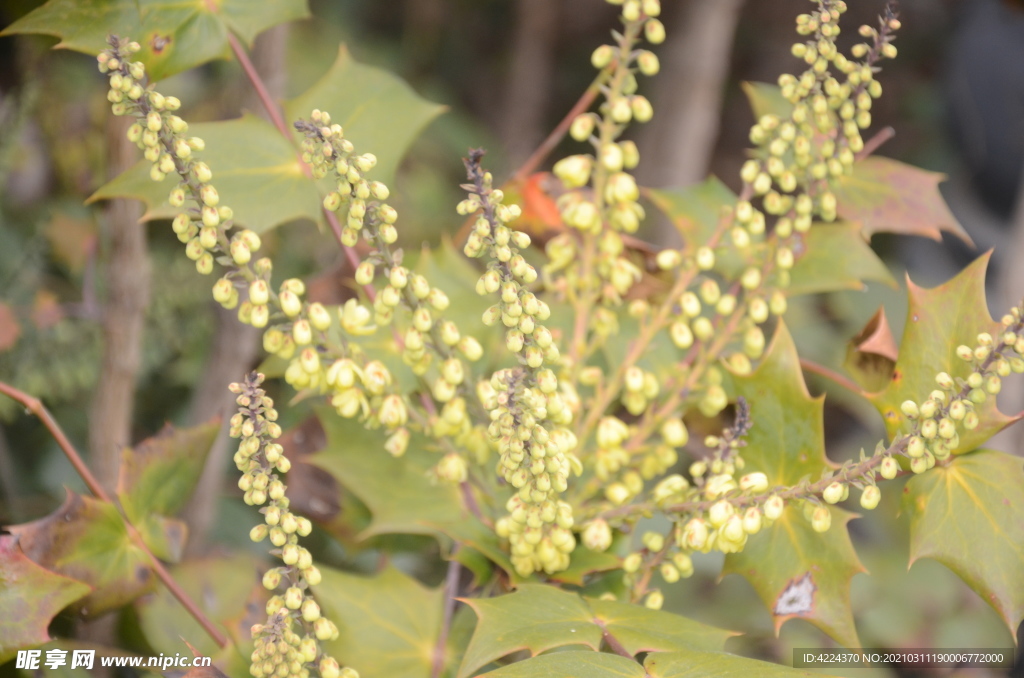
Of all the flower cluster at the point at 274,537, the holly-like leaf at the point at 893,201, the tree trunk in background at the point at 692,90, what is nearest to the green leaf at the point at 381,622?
the flower cluster at the point at 274,537

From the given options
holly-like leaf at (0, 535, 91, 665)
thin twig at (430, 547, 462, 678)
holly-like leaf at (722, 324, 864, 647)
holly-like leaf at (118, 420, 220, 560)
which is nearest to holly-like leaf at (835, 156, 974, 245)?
holly-like leaf at (722, 324, 864, 647)

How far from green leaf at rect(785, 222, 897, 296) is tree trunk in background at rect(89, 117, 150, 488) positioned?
807 millimetres

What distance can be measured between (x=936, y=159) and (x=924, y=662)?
1704 mm

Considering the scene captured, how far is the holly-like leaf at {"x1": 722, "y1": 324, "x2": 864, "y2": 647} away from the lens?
2.35 feet

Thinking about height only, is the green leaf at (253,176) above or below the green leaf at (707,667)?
above

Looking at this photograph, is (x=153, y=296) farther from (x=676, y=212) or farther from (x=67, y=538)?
(x=676, y=212)

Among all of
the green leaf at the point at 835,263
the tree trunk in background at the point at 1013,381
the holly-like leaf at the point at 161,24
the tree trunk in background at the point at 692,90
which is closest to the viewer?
the holly-like leaf at the point at 161,24

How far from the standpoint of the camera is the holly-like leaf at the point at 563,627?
24.4 inches

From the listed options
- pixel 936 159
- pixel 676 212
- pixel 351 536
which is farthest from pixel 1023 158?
pixel 351 536

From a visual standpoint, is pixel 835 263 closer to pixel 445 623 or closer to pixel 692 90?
pixel 445 623

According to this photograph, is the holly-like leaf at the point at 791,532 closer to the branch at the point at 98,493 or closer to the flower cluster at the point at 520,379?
the flower cluster at the point at 520,379

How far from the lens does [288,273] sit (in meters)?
1.71

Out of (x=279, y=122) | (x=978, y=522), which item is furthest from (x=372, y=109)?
(x=978, y=522)

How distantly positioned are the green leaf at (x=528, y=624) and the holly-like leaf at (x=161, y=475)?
0.38m
